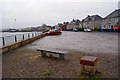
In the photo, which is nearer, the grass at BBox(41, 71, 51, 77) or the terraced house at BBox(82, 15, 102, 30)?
the grass at BBox(41, 71, 51, 77)

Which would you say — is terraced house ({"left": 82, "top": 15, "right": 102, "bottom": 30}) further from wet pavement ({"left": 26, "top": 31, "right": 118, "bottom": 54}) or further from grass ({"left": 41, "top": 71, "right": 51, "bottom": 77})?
grass ({"left": 41, "top": 71, "right": 51, "bottom": 77})

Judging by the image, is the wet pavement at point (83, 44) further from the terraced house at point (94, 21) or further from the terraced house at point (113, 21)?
the terraced house at point (94, 21)

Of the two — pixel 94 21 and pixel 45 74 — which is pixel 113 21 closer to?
pixel 94 21

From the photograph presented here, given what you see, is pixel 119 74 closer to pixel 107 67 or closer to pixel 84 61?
pixel 107 67

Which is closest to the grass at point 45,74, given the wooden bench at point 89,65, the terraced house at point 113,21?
the wooden bench at point 89,65

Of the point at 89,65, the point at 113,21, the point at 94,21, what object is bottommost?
the point at 89,65

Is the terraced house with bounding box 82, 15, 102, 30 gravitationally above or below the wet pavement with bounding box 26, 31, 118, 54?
above

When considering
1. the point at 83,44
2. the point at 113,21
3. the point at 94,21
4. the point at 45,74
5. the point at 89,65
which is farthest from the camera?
the point at 94,21

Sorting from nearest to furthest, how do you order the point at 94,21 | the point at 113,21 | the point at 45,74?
the point at 45,74, the point at 113,21, the point at 94,21

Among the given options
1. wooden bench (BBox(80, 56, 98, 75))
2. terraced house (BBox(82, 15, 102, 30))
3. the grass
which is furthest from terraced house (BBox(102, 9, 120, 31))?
the grass

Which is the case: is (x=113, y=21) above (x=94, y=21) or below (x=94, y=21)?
below

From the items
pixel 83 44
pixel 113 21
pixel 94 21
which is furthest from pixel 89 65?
pixel 94 21

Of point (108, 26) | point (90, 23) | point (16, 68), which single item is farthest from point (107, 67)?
point (90, 23)

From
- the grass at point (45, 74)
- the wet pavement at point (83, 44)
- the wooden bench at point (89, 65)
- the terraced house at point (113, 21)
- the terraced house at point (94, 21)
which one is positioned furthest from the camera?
the terraced house at point (94, 21)
